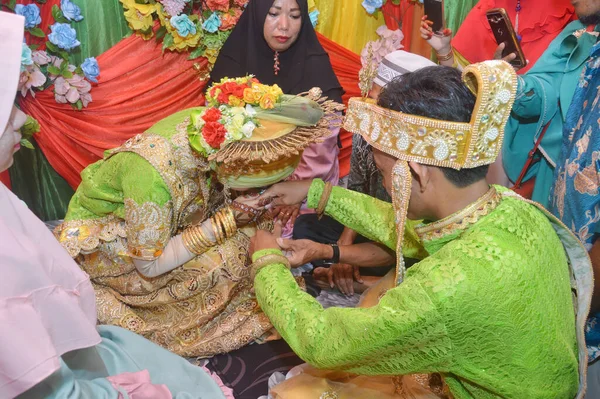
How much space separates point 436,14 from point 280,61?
1.12m

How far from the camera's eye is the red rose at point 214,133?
2121 millimetres

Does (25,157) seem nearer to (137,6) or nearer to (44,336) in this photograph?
(137,6)

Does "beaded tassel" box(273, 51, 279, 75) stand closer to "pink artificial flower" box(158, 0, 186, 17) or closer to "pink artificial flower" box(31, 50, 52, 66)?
"pink artificial flower" box(158, 0, 186, 17)

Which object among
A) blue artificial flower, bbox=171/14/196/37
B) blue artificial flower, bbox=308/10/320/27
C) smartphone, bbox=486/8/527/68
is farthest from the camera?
blue artificial flower, bbox=308/10/320/27

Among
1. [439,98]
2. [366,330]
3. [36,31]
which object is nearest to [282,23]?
[36,31]

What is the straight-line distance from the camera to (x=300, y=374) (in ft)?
7.47

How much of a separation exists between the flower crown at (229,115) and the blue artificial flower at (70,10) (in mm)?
1883

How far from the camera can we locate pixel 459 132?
155 cm

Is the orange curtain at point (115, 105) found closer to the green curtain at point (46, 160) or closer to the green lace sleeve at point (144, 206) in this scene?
the green curtain at point (46, 160)

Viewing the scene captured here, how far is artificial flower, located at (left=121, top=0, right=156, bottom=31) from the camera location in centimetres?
380

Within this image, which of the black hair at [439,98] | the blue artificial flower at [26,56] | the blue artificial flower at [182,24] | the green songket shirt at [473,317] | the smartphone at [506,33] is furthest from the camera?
the blue artificial flower at [182,24]

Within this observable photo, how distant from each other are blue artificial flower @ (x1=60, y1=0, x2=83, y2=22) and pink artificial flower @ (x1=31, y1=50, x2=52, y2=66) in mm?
284

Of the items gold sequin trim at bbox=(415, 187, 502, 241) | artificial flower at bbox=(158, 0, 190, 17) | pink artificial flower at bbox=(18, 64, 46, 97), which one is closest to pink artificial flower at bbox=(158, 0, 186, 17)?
artificial flower at bbox=(158, 0, 190, 17)

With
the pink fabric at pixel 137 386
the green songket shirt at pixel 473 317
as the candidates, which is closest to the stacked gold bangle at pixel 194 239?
the green songket shirt at pixel 473 317
